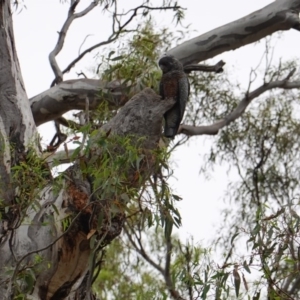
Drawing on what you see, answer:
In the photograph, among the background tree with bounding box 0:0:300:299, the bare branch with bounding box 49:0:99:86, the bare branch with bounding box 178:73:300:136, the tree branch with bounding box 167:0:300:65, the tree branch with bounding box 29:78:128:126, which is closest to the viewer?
the background tree with bounding box 0:0:300:299

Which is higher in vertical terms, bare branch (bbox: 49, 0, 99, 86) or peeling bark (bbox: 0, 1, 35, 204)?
bare branch (bbox: 49, 0, 99, 86)

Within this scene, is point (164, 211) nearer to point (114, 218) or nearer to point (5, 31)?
point (114, 218)

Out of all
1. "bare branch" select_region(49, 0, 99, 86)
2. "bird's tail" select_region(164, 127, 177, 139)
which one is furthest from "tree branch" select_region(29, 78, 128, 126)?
"bird's tail" select_region(164, 127, 177, 139)

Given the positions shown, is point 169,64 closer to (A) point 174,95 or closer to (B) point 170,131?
(A) point 174,95

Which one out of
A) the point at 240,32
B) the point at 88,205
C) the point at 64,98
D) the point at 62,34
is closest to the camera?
the point at 88,205

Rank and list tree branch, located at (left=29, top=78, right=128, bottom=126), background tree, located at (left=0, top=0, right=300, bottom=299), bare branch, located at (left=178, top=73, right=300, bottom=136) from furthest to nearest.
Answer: bare branch, located at (left=178, top=73, right=300, bottom=136)
tree branch, located at (left=29, top=78, right=128, bottom=126)
background tree, located at (left=0, top=0, right=300, bottom=299)

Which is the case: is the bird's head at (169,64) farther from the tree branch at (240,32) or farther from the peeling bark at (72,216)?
the tree branch at (240,32)

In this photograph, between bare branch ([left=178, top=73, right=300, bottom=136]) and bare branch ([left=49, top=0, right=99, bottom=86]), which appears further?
bare branch ([left=178, top=73, right=300, bottom=136])

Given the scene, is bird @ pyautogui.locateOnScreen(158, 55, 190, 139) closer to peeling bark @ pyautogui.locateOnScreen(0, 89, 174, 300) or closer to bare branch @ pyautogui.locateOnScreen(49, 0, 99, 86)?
peeling bark @ pyautogui.locateOnScreen(0, 89, 174, 300)

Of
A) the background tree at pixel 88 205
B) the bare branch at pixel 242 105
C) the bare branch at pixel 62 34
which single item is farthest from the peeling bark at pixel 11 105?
the bare branch at pixel 242 105

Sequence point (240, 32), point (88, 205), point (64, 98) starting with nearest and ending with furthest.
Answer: point (88, 205)
point (240, 32)
point (64, 98)

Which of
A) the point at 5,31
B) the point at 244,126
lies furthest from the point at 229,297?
the point at 244,126

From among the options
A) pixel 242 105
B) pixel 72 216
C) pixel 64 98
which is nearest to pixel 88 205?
pixel 72 216

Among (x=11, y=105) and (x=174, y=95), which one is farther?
(x=11, y=105)
